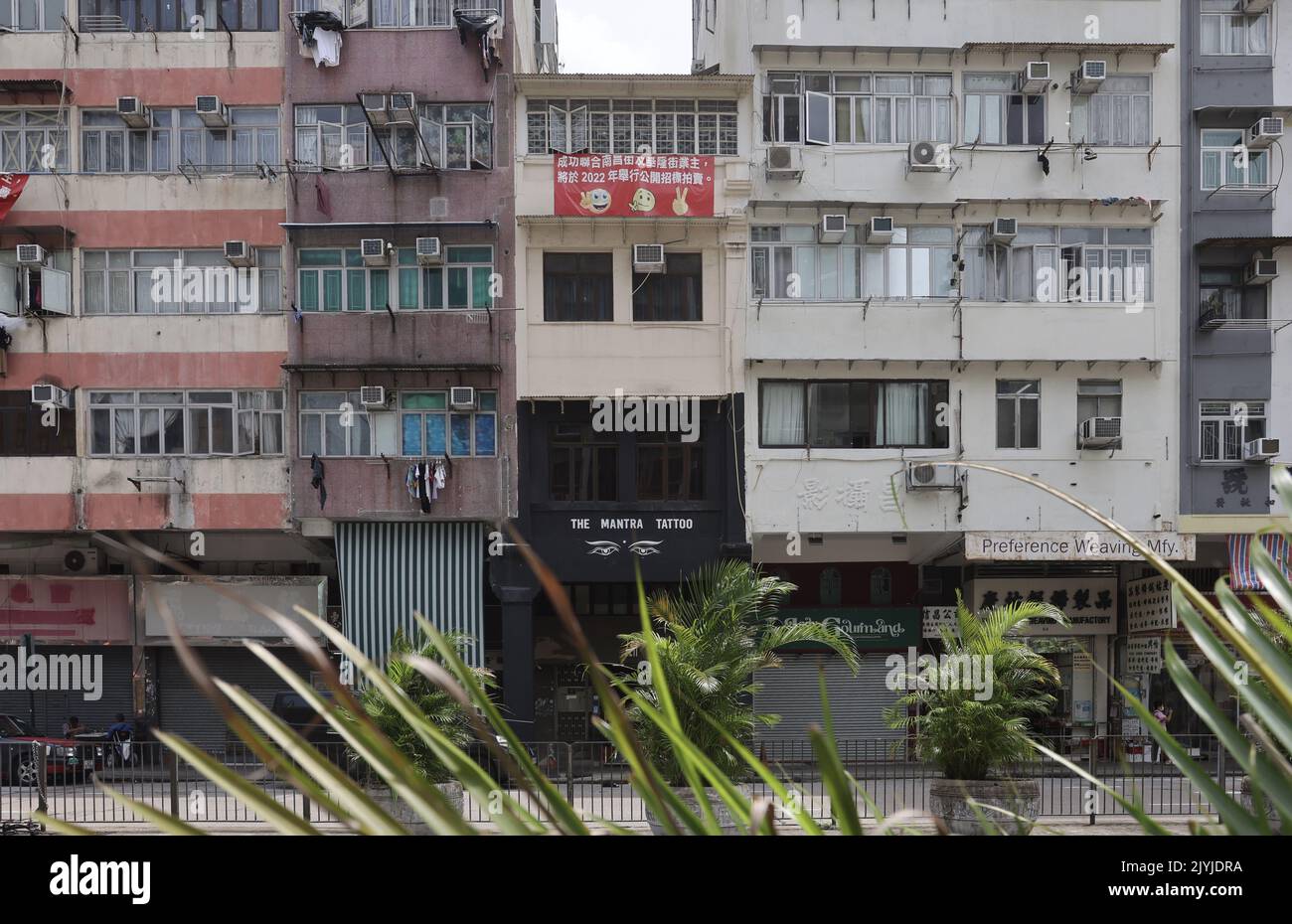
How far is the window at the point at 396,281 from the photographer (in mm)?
20797

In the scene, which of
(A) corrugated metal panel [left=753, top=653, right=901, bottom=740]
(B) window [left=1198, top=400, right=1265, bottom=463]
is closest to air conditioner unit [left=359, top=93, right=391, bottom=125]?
(A) corrugated metal panel [left=753, top=653, right=901, bottom=740]

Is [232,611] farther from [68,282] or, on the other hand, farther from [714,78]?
[714,78]

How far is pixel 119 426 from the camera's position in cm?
2075

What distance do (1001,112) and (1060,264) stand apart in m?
2.98

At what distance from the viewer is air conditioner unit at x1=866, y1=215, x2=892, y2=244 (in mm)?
20469

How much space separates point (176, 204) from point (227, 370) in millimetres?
3168

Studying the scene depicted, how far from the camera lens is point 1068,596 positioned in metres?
22.3

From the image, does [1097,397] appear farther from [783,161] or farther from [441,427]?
[441,427]

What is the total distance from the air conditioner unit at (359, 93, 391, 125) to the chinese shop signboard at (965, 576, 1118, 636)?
14060mm

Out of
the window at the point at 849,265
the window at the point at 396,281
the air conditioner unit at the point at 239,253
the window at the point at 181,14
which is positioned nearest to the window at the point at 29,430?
the air conditioner unit at the point at 239,253

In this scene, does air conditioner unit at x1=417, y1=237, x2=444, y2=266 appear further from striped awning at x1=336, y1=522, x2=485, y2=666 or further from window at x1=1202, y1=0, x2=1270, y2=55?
window at x1=1202, y1=0, x2=1270, y2=55

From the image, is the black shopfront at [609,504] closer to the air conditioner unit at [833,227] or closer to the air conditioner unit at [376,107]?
the air conditioner unit at [833,227]
